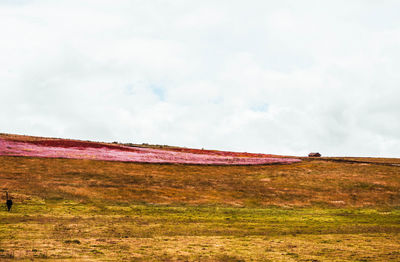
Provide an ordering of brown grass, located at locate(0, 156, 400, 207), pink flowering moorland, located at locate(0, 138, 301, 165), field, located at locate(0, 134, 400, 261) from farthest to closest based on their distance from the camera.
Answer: pink flowering moorland, located at locate(0, 138, 301, 165) → brown grass, located at locate(0, 156, 400, 207) → field, located at locate(0, 134, 400, 261)

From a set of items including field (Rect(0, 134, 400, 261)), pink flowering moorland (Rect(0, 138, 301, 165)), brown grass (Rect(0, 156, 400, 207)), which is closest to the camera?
field (Rect(0, 134, 400, 261))

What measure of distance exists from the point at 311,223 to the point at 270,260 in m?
10.4

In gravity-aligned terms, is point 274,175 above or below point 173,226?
above

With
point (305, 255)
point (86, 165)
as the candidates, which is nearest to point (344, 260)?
point (305, 255)

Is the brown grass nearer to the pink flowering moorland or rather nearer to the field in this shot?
the field

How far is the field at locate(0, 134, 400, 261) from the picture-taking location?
1677 centimetres

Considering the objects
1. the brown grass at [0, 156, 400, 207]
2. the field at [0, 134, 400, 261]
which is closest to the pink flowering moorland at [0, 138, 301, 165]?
the field at [0, 134, 400, 261]

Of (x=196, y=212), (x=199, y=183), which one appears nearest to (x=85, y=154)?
(x=199, y=183)

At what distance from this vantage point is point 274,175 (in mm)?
44125

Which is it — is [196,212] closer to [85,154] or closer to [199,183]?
[199,183]

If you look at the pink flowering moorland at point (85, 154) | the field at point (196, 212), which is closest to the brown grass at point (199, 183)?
the field at point (196, 212)

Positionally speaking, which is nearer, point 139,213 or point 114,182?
point 139,213

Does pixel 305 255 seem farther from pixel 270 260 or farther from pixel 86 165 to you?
pixel 86 165

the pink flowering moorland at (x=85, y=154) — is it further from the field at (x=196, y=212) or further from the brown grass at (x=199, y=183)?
the brown grass at (x=199, y=183)
